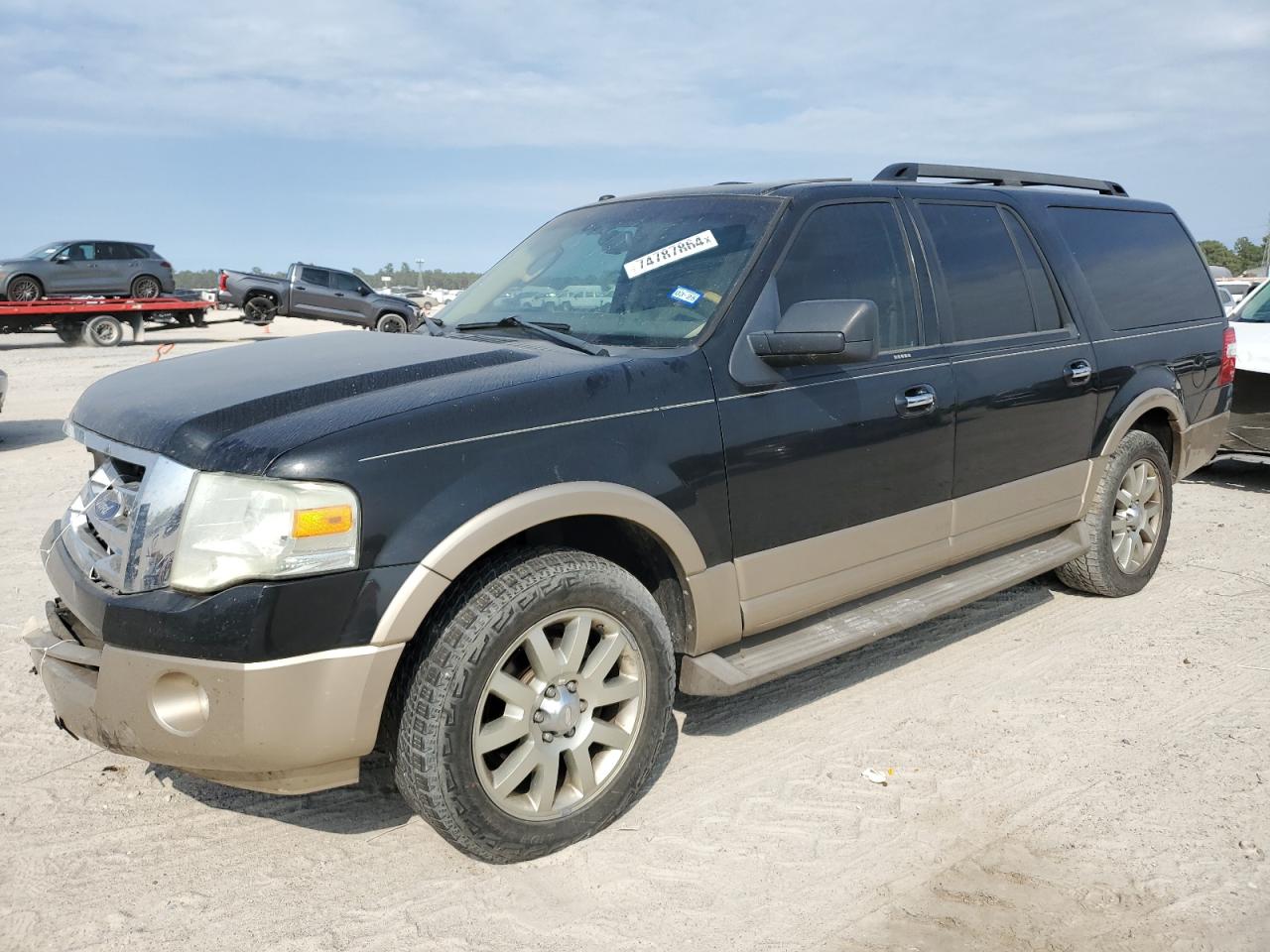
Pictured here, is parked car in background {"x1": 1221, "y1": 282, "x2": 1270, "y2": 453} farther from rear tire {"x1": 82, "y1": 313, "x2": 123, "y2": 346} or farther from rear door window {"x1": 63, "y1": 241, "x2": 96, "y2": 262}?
rear door window {"x1": 63, "y1": 241, "x2": 96, "y2": 262}

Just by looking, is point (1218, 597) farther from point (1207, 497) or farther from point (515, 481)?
point (515, 481)

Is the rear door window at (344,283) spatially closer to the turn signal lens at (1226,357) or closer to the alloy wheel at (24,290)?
the alloy wheel at (24,290)

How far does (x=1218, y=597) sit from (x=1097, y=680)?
159cm

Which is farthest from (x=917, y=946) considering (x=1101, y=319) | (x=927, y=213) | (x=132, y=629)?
(x=1101, y=319)

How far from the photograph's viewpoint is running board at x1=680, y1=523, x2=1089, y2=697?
3.49 m

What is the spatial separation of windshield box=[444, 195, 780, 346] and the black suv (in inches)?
0.6

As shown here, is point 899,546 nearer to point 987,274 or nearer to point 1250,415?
point 987,274

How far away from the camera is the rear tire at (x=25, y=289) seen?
74.9 ft

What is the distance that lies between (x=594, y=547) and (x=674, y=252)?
1138 mm

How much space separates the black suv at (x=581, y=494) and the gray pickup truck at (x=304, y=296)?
23.2 meters

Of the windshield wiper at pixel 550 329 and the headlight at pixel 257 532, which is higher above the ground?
the windshield wiper at pixel 550 329

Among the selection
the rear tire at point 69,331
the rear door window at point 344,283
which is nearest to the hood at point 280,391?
the rear tire at point 69,331

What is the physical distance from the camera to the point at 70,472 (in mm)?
8898

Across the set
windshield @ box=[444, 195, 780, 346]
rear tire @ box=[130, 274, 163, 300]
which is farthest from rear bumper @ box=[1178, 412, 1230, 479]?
rear tire @ box=[130, 274, 163, 300]
